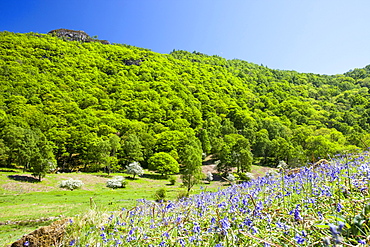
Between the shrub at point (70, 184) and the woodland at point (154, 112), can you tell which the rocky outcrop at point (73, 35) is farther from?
the shrub at point (70, 184)

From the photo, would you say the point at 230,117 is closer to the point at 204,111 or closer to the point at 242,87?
the point at 204,111

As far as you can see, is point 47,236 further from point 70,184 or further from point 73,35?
point 73,35

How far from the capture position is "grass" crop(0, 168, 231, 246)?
16.0 meters

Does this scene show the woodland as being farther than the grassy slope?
Yes

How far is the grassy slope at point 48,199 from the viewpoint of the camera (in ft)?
53.5

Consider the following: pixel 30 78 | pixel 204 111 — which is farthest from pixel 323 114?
pixel 30 78

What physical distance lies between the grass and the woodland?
4456mm

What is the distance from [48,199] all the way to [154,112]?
271ft

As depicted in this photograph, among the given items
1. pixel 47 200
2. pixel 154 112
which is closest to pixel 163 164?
pixel 47 200

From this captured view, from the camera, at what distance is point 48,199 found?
95.1 ft

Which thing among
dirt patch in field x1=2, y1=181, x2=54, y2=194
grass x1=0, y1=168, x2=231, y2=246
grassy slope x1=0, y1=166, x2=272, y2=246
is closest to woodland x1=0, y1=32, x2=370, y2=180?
dirt patch in field x1=2, y1=181, x2=54, y2=194

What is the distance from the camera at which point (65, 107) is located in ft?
296

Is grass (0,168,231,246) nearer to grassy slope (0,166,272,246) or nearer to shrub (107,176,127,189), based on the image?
grassy slope (0,166,272,246)

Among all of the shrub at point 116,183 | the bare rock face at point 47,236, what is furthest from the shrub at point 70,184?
the bare rock face at point 47,236
